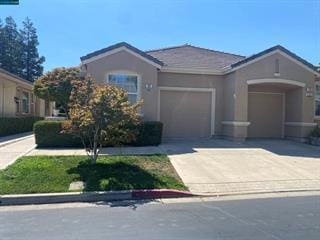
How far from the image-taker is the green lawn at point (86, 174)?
32.5 feet

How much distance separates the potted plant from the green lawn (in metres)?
9.01

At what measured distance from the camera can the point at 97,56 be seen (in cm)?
1759

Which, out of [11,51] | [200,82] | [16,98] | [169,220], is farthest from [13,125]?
[11,51]

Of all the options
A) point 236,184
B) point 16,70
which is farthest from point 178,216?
point 16,70

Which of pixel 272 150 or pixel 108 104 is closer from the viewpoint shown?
pixel 108 104

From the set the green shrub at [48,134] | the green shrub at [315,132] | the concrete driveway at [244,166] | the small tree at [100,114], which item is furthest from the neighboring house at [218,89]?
the small tree at [100,114]

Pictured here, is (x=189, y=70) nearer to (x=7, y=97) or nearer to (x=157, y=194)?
(x=157, y=194)

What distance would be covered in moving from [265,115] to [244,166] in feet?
29.1

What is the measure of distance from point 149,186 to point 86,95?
356 cm

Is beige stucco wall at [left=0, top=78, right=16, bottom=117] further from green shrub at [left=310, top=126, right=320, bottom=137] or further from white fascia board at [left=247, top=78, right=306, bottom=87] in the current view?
green shrub at [left=310, top=126, right=320, bottom=137]

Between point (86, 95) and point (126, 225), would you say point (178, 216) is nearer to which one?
point (126, 225)

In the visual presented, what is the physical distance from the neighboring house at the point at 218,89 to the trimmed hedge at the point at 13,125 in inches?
267

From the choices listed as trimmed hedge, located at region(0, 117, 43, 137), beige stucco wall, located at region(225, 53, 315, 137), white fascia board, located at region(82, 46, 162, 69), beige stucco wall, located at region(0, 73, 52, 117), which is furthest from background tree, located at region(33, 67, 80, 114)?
beige stucco wall, located at region(225, 53, 315, 137)

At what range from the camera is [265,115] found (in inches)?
830
